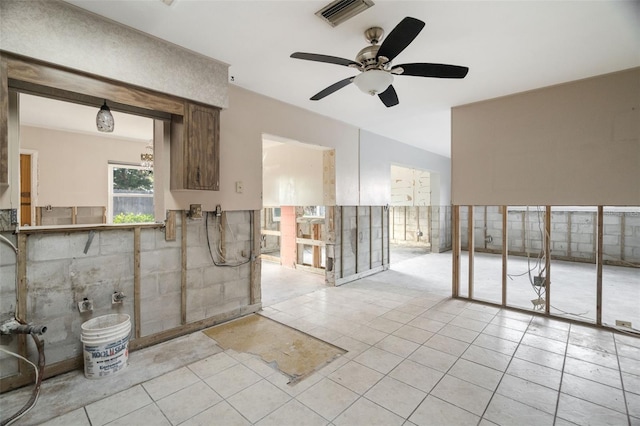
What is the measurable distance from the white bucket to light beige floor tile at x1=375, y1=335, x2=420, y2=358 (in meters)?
2.19

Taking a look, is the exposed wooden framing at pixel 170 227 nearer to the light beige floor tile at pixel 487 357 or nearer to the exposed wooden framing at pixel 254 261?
the exposed wooden framing at pixel 254 261

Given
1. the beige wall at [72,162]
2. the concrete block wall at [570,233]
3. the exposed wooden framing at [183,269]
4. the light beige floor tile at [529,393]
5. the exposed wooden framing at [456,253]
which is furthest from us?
the concrete block wall at [570,233]

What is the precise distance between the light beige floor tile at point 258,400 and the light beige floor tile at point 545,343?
2.39 metres

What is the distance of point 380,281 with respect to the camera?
5078 millimetres

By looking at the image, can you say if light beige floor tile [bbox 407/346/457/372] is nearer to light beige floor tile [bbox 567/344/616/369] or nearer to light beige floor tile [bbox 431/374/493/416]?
light beige floor tile [bbox 431/374/493/416]

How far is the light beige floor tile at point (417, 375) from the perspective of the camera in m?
2.16

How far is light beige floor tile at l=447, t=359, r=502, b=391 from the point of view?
2174 millimetres

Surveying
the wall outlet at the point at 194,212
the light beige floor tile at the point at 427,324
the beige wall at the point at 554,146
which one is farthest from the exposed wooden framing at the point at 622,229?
the wall outlet at the point at 194,212

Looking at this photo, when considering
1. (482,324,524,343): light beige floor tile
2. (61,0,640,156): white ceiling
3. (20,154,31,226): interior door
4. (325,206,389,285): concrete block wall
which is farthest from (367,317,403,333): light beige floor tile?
(20,154,31,226): interior door

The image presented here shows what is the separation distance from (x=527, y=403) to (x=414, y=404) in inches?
30.1

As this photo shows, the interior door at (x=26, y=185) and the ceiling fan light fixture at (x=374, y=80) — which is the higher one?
the ceiling fan light fixture at (x=374, y=80)

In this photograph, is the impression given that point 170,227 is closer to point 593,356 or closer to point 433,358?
point 433,358

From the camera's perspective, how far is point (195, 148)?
9.11 feet

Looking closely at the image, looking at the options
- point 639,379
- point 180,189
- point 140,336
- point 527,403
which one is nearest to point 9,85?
point 180,189
